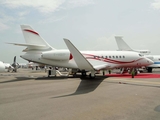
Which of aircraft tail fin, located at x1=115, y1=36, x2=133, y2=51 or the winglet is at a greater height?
aircraft tail fin, located at x1=115, y1=36, x2=133, y2=51

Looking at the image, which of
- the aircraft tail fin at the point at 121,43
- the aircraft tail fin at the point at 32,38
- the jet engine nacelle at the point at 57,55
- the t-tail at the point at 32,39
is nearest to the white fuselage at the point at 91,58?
the jet engine nacelle at the point at 57,55

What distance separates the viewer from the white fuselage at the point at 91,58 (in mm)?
19562

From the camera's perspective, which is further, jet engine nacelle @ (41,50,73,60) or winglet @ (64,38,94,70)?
jet engine nacelle @ (41,50,73,60)

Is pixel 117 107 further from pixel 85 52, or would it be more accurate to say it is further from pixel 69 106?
pixel 85 52

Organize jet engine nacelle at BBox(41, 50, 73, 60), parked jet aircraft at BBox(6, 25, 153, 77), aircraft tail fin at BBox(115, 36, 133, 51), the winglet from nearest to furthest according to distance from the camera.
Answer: the winglet < jet engine nacelle at BBox(41, 50, 73, 60) < parked jet aircraft at BBox(6, 25, 153, 77) < aircraft tail fin at BBox(115, 36, 133, 51)

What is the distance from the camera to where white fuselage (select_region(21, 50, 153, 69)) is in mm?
19562

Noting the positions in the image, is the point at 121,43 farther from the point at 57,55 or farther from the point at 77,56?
the point at 77,56

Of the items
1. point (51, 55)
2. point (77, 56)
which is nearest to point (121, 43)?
point (51, 55)

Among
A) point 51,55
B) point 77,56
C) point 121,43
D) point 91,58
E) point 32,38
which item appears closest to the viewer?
point 77,56

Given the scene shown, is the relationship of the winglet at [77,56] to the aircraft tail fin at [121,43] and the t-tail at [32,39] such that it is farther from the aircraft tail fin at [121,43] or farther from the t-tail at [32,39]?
the aircraft tail fin at [121,43]

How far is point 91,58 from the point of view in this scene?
20781mm

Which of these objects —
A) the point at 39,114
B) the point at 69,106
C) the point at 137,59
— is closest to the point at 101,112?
the point at 69,106

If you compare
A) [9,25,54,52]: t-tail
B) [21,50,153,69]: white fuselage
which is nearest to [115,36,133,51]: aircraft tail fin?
[21,50,153,69]: white fuselage

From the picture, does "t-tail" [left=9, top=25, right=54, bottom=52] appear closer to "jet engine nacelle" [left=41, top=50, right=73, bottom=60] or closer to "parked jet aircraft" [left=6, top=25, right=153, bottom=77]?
"parked jet aircraft" [left=6, top=25, right=153, bottom=77]
